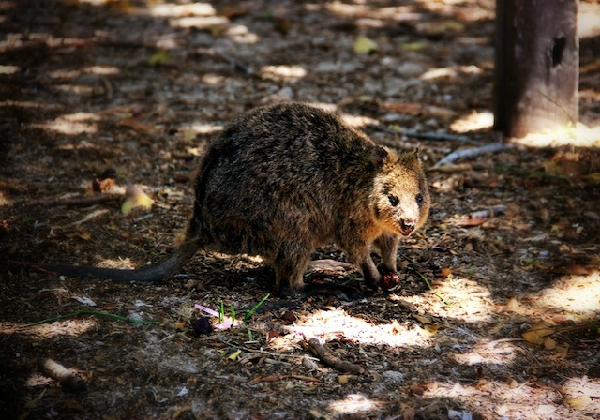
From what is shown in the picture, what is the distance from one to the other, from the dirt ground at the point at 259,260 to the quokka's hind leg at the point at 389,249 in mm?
174

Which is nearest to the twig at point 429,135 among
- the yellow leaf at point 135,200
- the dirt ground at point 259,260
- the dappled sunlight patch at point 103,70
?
the dirt ground at point 259,260

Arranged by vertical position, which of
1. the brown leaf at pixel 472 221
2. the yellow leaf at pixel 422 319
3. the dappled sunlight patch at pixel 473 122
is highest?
the dappled sunlight patch at pixel 473 122

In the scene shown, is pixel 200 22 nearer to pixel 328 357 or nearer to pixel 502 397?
pixel 328 357

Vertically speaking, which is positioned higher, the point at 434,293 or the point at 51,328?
the point at 51,328

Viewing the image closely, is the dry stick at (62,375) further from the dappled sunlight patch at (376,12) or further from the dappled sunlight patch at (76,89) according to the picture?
the dappled sunlight patch at (376,12)

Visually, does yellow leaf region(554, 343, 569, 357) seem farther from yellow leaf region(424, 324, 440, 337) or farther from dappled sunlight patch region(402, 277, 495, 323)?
yellow leaf region(424, 324, 440, 337)

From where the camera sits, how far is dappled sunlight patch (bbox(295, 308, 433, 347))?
4270mm

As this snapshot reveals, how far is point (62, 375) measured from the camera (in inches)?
140

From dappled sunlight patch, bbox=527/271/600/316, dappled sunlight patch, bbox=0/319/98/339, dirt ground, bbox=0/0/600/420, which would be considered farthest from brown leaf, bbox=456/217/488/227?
dappled sunlight patch, bbox=0/319/98/339

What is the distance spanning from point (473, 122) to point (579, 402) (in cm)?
374

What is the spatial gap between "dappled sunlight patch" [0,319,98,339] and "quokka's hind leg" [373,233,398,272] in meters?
1.87

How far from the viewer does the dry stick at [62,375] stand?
354 cm

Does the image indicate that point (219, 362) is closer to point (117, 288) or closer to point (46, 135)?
point (117, 288)

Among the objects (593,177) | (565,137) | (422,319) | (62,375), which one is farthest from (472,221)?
(62,375)
